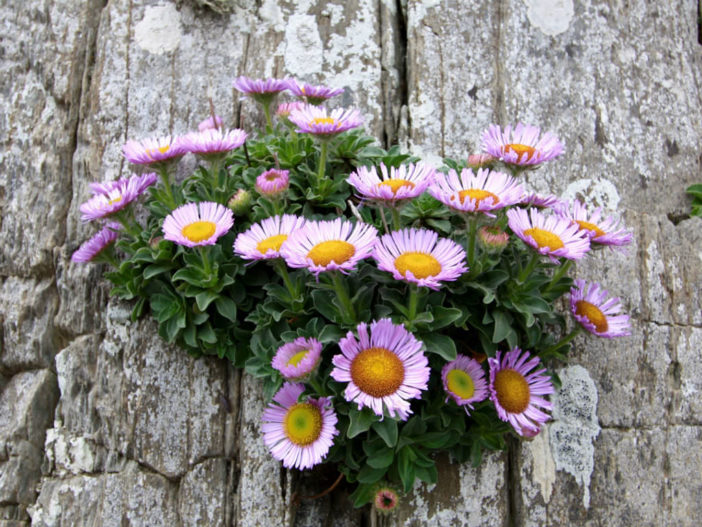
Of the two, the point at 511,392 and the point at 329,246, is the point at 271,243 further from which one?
the point at 511,392

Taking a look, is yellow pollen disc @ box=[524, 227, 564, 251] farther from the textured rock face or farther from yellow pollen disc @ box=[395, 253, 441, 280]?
the textured rock face

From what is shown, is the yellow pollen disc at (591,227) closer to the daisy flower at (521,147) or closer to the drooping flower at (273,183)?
the daisy flower at (521,147)

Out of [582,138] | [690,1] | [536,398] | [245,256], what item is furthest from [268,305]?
[690,1]

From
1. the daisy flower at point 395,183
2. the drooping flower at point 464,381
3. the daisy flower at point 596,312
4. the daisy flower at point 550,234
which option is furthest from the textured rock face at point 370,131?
the daisy flower at point 550,234

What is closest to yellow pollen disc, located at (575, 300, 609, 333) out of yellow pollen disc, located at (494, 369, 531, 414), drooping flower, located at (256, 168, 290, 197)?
yellow pollen disc, located at (494, 369, 531, 414)

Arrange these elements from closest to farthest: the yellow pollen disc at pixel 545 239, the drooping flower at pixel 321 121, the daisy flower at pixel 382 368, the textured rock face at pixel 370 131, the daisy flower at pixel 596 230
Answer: the daisy flower at pixel 382 368 < the yellow pollen disc at pixel 545 239 < the daisy flower at pixel 596 230 < the drooping flower at pixel 321 121 < the textured rock face at pixel 370 131
